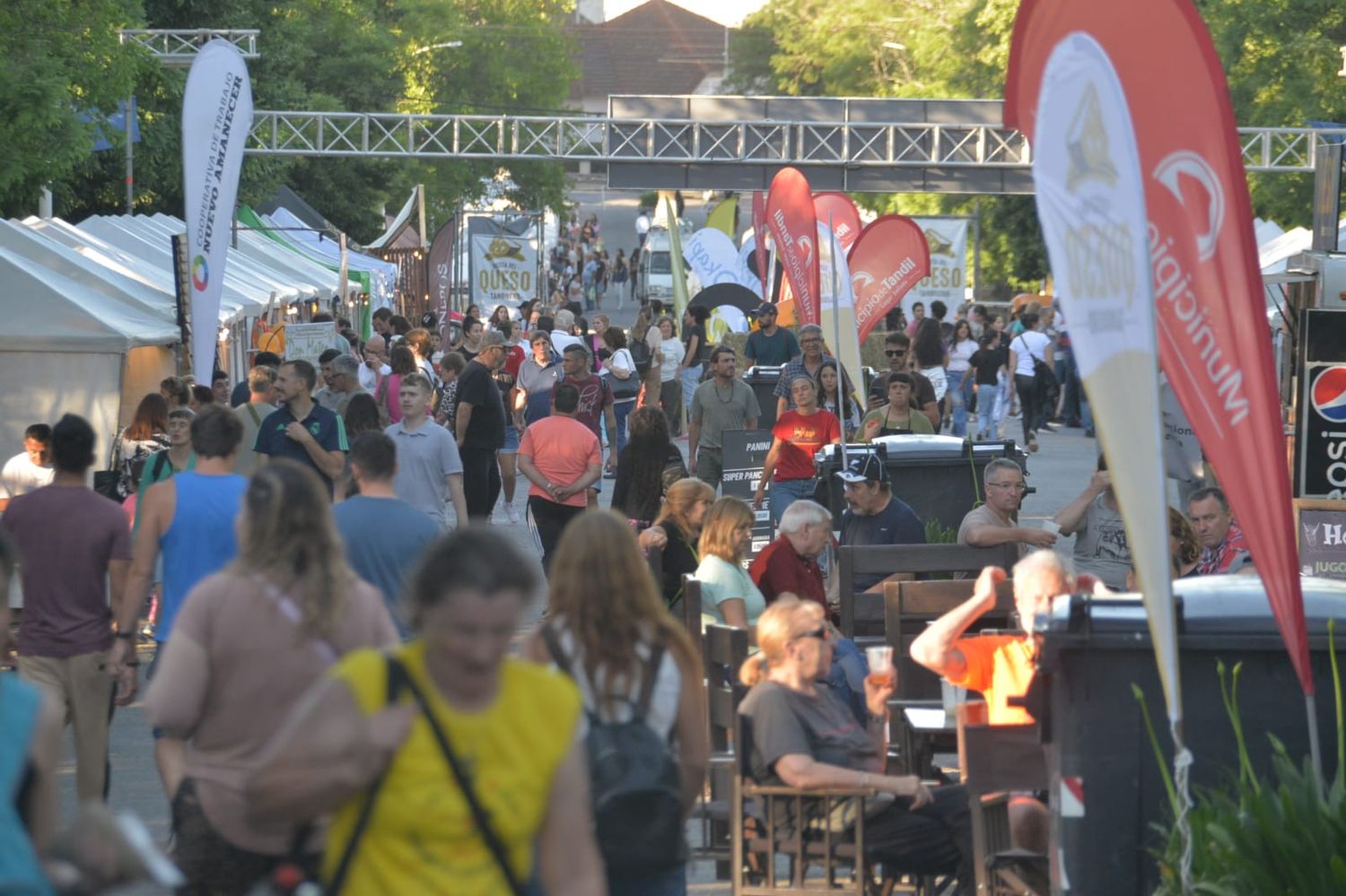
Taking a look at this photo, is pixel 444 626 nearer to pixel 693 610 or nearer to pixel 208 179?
pixel 693 610

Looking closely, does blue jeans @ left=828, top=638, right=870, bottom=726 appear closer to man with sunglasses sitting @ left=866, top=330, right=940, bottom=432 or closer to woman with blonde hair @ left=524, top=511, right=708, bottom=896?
woman with blonde hair @ left=524, top=511, right=708, bottom=896

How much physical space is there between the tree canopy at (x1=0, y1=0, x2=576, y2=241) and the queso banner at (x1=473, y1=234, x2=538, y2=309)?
464 cm

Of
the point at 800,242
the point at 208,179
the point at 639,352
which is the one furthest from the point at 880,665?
the point at 639,352

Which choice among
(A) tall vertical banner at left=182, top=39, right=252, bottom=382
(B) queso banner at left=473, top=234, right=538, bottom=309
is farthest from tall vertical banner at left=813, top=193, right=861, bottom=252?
(A) tall vertical banner at left=182, top=39, right=252, bottom=382

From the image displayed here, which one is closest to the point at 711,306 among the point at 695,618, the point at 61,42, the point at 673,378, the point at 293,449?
the point at 673,378

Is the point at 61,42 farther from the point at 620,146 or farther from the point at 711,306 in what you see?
the point at 620,146

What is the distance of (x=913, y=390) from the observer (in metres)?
15.5

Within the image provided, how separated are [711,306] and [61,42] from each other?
14.9 m

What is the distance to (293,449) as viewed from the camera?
36.4 feet

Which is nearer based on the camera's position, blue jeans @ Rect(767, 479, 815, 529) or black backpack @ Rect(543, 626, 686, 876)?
black backpack @ Rect(543, 626, 686, 876)

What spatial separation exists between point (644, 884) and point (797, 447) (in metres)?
9.52

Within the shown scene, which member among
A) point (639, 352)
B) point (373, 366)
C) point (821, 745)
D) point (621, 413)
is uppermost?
point (639, 352)

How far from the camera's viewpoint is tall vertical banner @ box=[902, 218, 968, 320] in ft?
138

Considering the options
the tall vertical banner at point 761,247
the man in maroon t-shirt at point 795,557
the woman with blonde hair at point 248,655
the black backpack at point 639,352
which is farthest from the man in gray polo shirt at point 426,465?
the tall vertical banner at point 761,247
